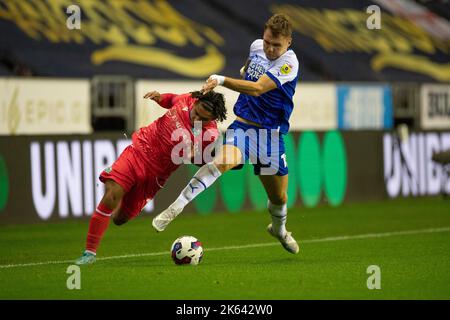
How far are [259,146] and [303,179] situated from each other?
808 cm

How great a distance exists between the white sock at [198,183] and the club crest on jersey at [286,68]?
3.65 feet

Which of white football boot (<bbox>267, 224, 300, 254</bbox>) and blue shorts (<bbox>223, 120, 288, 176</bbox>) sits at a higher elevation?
blue shorts (<bbox>223, 120, 288, 176</bbox>)

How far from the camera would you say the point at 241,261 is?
37.0 ft

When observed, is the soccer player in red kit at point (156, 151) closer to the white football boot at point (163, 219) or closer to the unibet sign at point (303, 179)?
the white football boot at point (163, 219)

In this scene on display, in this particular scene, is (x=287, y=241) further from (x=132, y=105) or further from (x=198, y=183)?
(x=132, y=105)

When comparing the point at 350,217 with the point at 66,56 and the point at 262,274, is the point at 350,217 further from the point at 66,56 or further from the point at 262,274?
the point at 262,274

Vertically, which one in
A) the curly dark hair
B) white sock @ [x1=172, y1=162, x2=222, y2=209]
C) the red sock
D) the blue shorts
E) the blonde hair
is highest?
the blonde hair

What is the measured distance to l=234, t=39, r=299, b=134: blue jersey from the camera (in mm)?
10766

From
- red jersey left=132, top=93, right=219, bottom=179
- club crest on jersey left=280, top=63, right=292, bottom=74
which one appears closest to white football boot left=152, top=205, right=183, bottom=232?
red jersey left=132, top=93, right=219, bottom=179

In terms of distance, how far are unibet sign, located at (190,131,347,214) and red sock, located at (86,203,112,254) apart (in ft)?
23.1

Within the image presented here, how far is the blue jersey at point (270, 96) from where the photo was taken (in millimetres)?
10766

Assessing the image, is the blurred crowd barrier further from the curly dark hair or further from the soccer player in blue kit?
the curly dark hair

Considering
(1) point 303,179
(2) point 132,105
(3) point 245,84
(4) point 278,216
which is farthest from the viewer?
(1) point 303,179

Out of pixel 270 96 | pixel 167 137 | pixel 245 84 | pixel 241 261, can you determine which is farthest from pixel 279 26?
pixel 241 261
